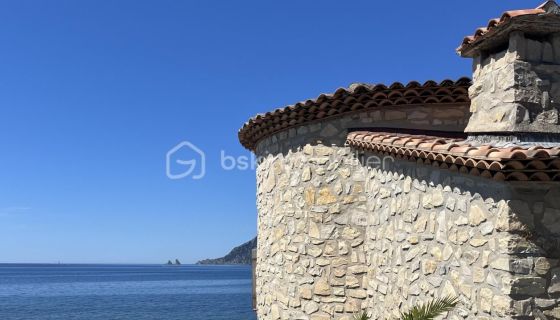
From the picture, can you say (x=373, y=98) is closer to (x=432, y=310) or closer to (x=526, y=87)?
(x=526, y=87)

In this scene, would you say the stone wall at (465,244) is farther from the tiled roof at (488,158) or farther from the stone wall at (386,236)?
the tiled roof at (488,158)

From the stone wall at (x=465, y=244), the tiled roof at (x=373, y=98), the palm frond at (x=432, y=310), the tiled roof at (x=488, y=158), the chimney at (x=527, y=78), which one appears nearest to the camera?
the tiled roof at (x=488, y=158)

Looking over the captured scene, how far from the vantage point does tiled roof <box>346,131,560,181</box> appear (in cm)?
410

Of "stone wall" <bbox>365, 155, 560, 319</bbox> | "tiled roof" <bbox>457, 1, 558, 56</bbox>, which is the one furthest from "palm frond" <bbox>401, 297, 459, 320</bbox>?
"tiled roof" <bbox>457, 1, 558, 56</bbox>

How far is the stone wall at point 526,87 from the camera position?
5.23 meters

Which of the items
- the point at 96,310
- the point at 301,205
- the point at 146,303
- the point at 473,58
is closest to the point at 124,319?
the point at 96,310

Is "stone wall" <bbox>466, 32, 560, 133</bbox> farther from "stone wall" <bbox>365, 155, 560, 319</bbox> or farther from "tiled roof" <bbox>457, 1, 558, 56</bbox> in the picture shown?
"stone wall" <bbox>365, 155, 560, 319</bbox>

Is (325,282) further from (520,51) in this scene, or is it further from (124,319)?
(124,319)

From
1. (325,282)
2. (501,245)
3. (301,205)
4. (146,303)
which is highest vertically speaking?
(301,205)

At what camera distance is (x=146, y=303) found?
45.8 meters

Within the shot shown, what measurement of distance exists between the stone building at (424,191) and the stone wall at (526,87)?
0.5 inches

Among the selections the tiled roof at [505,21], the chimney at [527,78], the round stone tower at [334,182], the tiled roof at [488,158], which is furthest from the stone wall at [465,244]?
the tiled roof at [505,21]

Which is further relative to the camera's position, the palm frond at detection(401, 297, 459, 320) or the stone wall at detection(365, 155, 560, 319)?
the palm frond at detection(401, 297, 459, 320)

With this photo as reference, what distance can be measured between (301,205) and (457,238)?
3.12m
